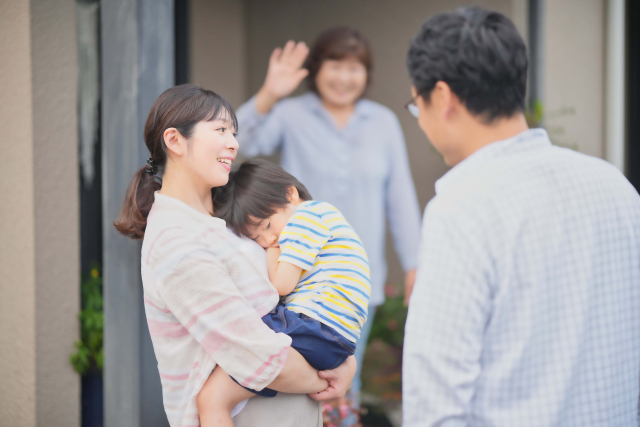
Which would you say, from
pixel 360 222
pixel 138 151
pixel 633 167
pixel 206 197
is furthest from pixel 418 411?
pixel 633 167

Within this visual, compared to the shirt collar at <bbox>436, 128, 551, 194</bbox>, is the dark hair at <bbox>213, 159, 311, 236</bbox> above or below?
below

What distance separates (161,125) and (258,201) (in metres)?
0.32

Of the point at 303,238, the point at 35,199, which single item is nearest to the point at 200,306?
the point at 303,238

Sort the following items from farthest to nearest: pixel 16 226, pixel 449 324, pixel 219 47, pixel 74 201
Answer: pixel 219 47 < pixel 74 201 < pixel 16 226 < pixel 449 324

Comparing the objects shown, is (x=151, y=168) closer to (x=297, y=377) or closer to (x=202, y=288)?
(x=202, y=288)

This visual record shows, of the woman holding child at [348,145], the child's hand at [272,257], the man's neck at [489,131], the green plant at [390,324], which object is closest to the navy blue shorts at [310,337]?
the child's hand at [272,257]

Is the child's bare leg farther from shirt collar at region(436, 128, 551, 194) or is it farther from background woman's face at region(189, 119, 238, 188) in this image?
shirt collar at region(436, 128, 551, 194)

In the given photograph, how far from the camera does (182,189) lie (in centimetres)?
135

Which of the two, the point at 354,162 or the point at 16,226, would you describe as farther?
the point at 354,162

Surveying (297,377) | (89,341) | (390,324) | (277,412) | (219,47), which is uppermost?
(219,47)

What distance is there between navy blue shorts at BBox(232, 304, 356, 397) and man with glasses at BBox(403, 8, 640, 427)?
0.36m

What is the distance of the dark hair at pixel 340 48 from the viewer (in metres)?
2.72

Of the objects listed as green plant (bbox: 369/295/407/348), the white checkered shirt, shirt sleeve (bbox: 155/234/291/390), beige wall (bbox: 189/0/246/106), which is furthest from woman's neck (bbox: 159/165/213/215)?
green plant (bbox: 369/295/407/348)

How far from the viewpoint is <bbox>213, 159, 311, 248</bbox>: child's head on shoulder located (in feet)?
4.69
